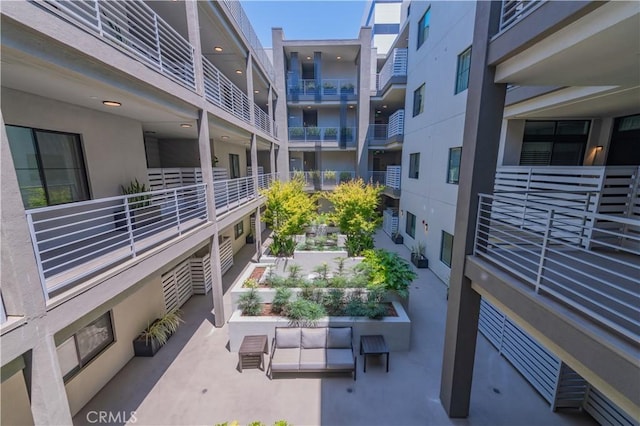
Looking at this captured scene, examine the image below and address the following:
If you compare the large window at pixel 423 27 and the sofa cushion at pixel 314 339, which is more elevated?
the large window at pixel 423 27

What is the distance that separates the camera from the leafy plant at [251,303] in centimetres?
682

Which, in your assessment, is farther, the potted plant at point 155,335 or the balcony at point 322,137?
the balcony at point 322,137

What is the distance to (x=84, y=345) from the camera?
515 cm

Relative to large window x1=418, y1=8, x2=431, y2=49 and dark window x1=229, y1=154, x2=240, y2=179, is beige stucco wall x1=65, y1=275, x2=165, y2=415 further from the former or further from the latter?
large window x1=418, y1=8, x2=431, y2=49

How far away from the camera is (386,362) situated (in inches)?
237

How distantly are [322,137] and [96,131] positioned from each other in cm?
1345

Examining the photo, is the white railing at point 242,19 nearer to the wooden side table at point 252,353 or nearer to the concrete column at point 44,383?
the concrete column at point 44,383

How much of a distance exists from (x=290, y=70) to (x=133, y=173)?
564 inches

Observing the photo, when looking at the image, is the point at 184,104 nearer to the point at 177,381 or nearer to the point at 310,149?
the point at 177,381

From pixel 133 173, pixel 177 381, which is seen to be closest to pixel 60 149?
pixel 133 173

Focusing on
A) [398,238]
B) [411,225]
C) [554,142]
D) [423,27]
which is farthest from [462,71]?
[398,238]

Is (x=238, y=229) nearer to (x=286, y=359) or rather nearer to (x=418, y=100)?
(x=286, y=359)

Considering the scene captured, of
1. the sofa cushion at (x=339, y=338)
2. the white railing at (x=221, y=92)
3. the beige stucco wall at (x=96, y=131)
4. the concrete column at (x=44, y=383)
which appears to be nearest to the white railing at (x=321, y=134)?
the white railing at (x=221, y=92)

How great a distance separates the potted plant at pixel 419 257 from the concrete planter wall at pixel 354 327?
545 centimetres
